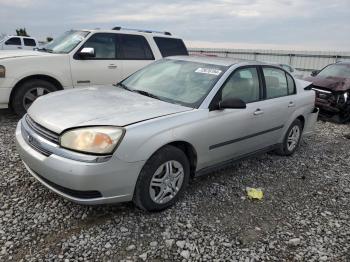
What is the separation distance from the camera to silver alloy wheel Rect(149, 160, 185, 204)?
3.49 m

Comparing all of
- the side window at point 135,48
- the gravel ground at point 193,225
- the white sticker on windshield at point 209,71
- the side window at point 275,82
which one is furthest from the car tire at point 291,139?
the side window at point 135,48

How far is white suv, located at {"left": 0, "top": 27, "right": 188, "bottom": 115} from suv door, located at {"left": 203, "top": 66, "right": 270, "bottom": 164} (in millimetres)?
3434

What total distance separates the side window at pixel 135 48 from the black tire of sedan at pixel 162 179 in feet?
14.6

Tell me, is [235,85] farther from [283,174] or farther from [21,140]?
[21,140]

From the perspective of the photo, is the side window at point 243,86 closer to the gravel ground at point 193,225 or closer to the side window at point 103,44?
the gravel ground at point 193,225

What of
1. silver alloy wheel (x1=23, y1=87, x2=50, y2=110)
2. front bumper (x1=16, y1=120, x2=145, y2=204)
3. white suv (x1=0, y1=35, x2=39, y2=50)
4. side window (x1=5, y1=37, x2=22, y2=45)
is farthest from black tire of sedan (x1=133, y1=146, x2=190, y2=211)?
side window (x1=5, y1=37, x2=22, y2=45)

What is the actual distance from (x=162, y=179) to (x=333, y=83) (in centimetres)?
715

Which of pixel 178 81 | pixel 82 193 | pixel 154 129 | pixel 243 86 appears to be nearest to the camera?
pixel 82 193

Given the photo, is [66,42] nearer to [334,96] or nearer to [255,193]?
[255,193]

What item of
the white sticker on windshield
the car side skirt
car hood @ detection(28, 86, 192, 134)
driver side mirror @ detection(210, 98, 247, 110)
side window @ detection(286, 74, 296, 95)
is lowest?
the car side skirt

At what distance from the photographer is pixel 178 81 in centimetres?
438

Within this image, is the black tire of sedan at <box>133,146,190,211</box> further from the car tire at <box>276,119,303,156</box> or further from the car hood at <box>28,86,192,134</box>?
the car tire at <box>276,119,303,156</box>

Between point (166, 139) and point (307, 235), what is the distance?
168 cm

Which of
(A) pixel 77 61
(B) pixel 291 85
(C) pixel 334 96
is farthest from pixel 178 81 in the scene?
(C) pixel 334 96
